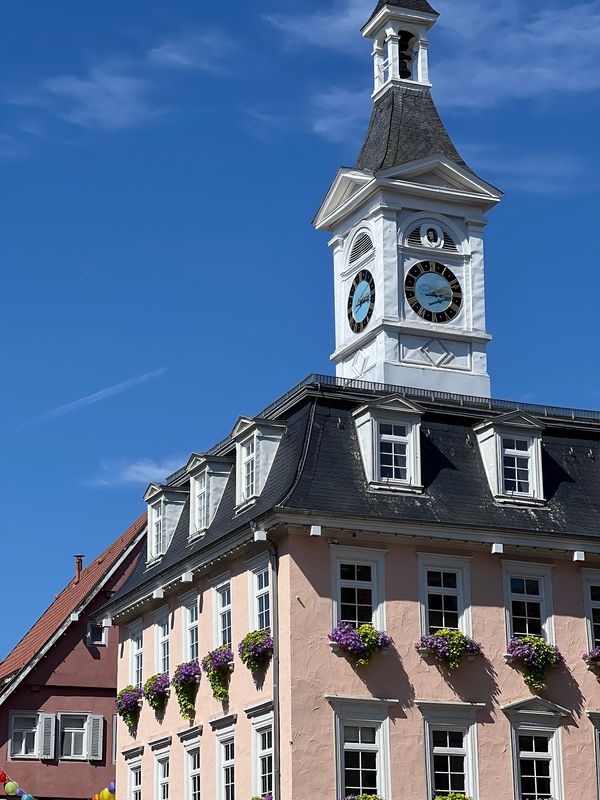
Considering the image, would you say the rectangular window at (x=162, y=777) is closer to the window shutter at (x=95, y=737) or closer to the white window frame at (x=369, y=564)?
the white window frame at (x=369, y=564)

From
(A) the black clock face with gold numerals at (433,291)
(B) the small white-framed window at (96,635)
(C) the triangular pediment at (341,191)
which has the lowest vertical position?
(B) the small white-framed window at (96,635)

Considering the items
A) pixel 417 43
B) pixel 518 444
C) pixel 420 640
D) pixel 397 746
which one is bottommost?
pixel 397 746

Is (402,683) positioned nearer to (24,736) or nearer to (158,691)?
(158,691)

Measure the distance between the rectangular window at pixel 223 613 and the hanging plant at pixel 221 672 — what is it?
0.56 meters

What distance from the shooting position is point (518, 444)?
4284 cm

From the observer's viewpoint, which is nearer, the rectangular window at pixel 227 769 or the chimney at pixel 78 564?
the rectangular window at pixel 227 769

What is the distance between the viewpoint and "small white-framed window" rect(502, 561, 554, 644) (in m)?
40.8

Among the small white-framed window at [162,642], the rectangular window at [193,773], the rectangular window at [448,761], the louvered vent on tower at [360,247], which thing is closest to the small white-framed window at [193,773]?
the rectangular window at [193,773]

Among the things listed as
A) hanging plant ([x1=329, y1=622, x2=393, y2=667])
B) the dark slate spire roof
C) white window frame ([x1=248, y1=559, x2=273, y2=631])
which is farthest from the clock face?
hanging plant ([x1=329, y1=622, x2=393, y2=667])

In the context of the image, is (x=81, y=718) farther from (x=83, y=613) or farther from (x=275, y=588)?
(x=275, y=588)

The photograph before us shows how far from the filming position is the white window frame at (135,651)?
48.1 metres

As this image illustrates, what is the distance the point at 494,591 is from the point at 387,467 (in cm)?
404

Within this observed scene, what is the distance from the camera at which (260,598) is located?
134 feet

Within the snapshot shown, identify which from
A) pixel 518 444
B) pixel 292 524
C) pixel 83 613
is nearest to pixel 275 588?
pixel 292 524
